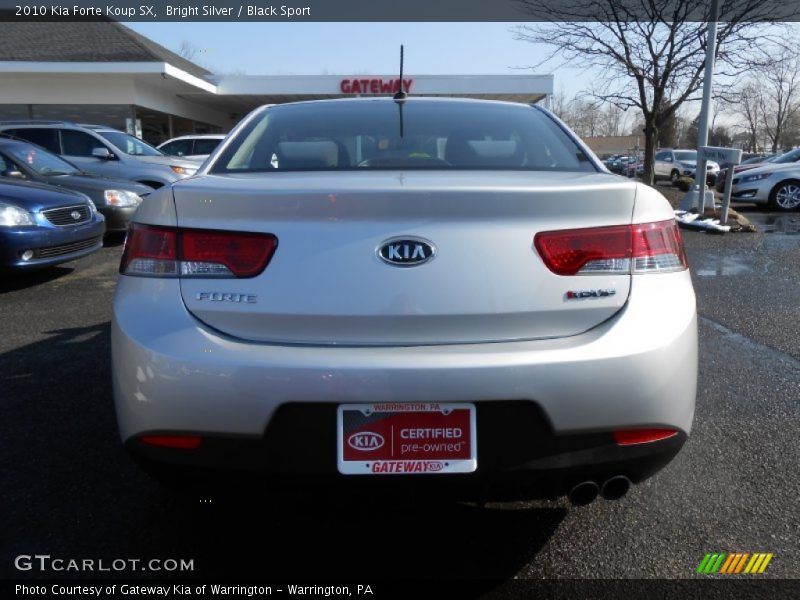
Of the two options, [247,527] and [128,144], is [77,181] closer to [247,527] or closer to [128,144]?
[128,144]

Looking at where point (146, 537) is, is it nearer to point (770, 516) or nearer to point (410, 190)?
point (410, 190)

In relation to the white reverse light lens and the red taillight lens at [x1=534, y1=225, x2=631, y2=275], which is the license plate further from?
the white reverse light lens

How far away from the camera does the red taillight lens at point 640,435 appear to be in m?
1.84

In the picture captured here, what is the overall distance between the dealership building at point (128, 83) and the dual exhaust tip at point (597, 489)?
71.0 feet

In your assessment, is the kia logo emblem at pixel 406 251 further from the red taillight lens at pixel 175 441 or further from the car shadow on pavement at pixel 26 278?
the car shadow on pavement at pixel 26 278

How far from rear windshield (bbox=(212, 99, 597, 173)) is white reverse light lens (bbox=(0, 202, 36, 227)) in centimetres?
427

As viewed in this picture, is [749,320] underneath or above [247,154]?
underneath

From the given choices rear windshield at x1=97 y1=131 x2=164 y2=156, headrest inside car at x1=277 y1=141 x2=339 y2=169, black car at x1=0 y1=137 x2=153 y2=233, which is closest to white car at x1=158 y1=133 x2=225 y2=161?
rear windshield at x1=97 y1=131 x2=164 y2=156

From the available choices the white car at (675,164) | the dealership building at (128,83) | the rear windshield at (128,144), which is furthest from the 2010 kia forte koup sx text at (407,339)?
the white car at (675,164)

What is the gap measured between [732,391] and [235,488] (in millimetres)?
2928

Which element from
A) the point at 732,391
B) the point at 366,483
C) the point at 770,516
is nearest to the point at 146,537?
the point at 366,483

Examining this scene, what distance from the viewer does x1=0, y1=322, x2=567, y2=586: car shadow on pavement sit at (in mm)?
2127

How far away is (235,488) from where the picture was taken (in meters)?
1.87
